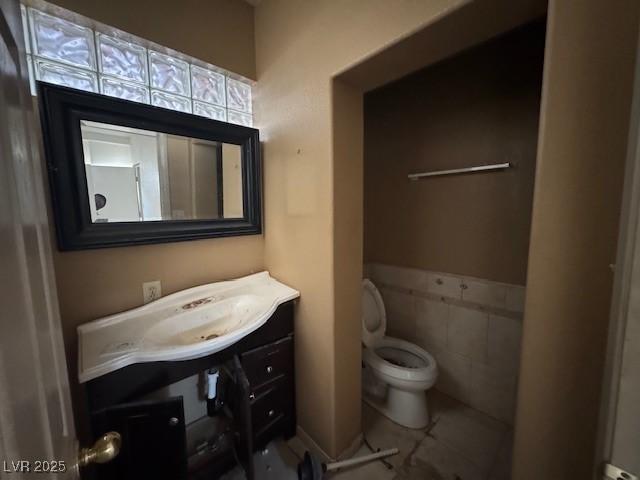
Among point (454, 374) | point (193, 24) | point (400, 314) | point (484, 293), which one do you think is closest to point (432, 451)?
point (454, 374)

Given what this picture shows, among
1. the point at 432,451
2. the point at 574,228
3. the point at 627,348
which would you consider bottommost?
the point at 432,451

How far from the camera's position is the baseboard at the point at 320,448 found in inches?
52.2

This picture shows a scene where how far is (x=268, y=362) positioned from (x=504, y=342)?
1.50 meters

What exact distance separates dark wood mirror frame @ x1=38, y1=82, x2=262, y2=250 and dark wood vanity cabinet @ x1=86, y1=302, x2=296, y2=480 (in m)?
0.56

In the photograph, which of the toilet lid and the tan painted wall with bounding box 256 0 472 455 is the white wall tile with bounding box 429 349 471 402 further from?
the tan painted wall with bounding box 256 0 472 455

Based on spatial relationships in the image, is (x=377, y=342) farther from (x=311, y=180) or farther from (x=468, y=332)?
(x=311, y=180)

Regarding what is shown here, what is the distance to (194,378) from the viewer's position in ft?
4.24

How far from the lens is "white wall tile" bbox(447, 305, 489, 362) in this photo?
65.4 inches

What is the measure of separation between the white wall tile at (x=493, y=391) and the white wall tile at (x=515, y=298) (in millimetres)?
436

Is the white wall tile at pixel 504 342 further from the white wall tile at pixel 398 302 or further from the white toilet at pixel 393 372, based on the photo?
the white wall tile at pixel 398 302

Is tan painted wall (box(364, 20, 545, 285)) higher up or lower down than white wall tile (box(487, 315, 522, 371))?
higher up

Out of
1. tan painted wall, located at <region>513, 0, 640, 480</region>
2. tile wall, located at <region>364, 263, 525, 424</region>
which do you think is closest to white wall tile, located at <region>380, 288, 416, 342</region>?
tile wall, located at <region>364, 263, 525, 424</region>

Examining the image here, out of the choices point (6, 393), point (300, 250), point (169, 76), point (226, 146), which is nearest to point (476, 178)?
point (300, 250)

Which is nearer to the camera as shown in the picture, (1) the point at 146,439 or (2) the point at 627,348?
(2) the point at 627,348
